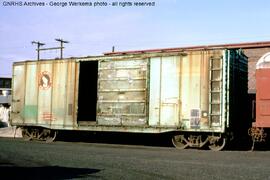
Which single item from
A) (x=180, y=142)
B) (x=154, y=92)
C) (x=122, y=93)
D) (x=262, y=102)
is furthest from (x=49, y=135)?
(x=262, y=102)

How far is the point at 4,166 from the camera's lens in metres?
11.2

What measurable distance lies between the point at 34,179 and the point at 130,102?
9685mm

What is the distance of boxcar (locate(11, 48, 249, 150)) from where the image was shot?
55.2ft

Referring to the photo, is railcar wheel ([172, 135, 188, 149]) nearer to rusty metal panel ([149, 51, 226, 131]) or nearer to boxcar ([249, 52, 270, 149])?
rusty metal panel ([149, 51, 226, 131])

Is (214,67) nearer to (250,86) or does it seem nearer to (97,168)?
(97,168)

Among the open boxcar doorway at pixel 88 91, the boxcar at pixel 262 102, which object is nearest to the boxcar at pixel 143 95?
the open boxcar doorway at pixel 88 91

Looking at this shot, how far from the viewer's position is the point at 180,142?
1777cm

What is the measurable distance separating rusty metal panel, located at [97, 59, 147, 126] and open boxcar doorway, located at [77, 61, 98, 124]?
143cm

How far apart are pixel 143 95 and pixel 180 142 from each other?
8.12 ft

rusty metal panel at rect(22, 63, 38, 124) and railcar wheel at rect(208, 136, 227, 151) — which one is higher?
rusty metal panel at rect(22, 63, 38, 124)

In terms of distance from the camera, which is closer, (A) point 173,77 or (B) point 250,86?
(A) point 173,77

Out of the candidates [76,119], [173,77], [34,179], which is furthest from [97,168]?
[76,119]

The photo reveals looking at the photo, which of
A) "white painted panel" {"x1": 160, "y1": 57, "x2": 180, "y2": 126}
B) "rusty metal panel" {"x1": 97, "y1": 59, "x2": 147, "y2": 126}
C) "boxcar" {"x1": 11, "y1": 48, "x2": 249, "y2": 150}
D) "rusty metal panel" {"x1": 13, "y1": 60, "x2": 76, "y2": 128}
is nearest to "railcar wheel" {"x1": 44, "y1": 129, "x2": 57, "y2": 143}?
"boxcar" {"x1": 11, "y1": 48, "x2": 249, "y2": 150}

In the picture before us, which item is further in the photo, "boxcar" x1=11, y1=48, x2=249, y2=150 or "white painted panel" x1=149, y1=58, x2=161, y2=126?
"white painted panel" x1=149, y1=58, x2=161, y2=126
